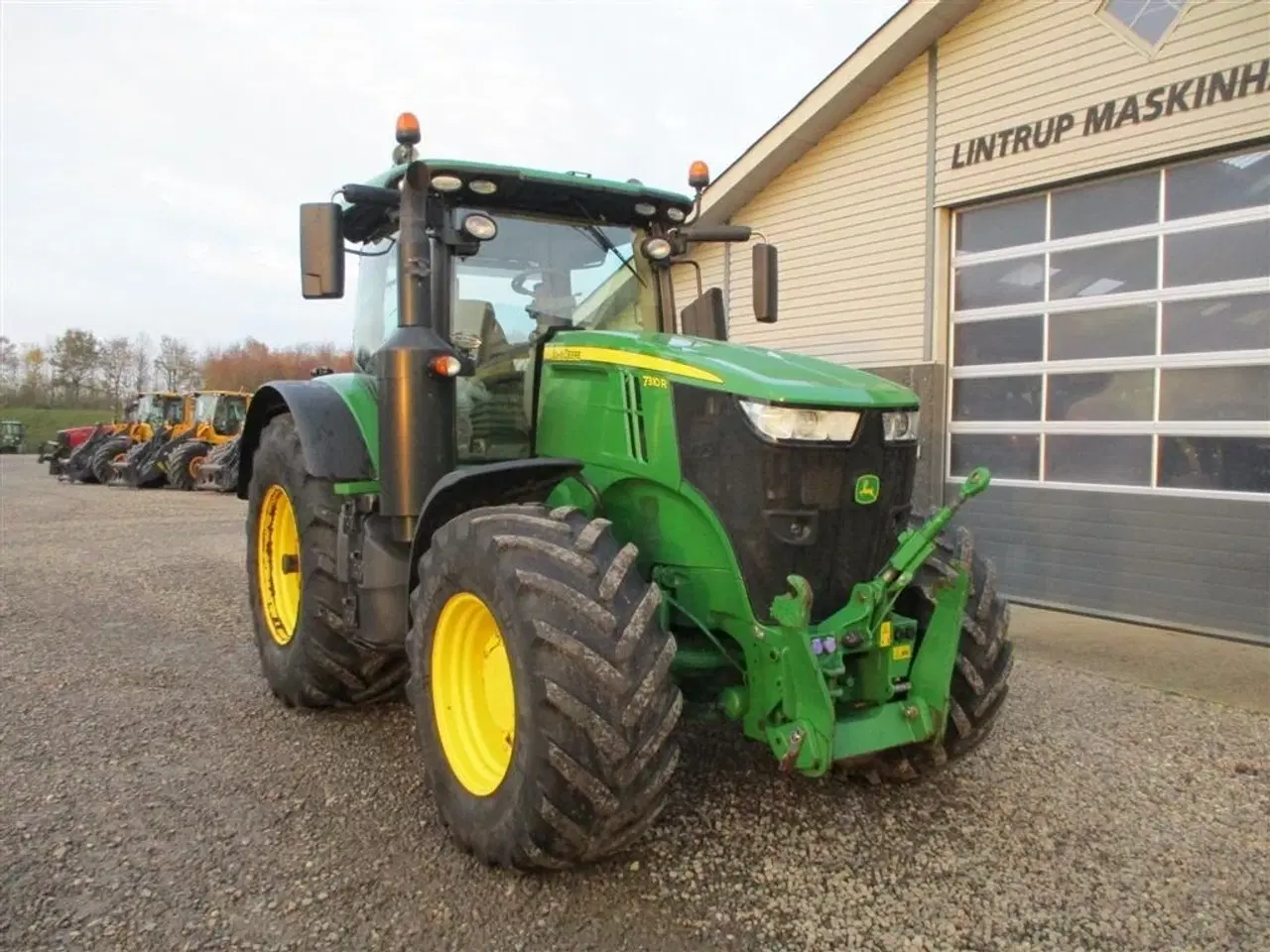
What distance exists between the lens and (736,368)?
3129 mm

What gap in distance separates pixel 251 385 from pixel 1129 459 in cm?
4451

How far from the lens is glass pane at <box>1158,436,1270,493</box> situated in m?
6.34

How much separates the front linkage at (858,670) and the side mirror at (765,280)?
5.21 ft

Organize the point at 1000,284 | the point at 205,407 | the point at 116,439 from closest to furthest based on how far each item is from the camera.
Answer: the point at 1000,284, the point at 205,407, the point at 116,439

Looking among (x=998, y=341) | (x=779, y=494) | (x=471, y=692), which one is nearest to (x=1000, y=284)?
(x=998, y=341)

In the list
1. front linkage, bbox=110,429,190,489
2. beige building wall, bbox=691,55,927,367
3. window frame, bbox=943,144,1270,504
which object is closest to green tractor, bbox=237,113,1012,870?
window frame, bbox=943,144,1270,504

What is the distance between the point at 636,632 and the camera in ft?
8.83

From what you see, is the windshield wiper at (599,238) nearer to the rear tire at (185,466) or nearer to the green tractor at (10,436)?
the rear tire at (185,466)

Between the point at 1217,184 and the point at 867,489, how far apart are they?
506cm

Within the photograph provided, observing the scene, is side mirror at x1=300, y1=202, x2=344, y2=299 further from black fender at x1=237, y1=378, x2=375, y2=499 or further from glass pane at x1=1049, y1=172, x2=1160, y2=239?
glass pane at x1=1049, y1=172, x2=1160, y2=239

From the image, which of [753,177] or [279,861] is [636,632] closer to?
[279,861]

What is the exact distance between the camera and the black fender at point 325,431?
4.16 meters

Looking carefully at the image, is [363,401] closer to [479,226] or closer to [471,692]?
[479,226]

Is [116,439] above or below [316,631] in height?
above
